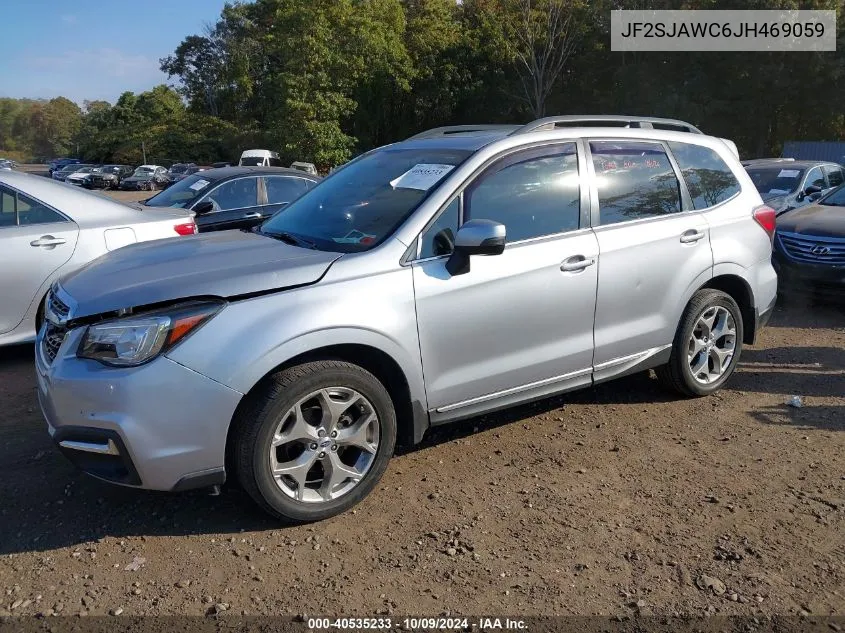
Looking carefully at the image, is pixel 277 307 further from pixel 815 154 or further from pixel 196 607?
pixel 815 154

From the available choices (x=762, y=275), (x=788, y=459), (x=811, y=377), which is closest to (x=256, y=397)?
(x=788, y=459)

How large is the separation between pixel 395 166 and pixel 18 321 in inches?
129

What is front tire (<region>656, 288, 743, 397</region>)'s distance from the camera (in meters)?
4.74

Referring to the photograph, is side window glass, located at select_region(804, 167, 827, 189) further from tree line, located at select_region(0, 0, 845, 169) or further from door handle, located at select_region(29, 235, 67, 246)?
tree line, located at select_region(0, 0, 845, 169)

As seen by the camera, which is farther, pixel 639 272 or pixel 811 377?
pixel 811 377

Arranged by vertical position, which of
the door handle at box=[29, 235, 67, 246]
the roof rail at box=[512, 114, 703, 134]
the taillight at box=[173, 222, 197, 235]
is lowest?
the taillight at box=[173, 222, 197, 235]

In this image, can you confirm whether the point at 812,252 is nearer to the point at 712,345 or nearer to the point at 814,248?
the point at 814,248

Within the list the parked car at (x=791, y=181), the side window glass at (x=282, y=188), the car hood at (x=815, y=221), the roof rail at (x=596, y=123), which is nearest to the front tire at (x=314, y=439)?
the roof rail at (x=596, y=123)

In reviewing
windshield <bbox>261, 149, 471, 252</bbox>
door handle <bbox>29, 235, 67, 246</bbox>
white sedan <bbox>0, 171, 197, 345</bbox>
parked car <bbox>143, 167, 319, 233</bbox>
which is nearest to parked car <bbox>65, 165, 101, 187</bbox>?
parked car <bbox>143, 167, 319, 233</bbox>

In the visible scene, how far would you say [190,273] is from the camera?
3305mm

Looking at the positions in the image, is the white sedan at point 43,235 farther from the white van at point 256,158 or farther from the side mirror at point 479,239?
the white van at point 256,158

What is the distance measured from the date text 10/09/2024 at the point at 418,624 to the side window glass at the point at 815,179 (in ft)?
32.9

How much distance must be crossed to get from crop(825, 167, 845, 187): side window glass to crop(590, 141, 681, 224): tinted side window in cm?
815

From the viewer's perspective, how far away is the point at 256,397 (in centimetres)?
316
